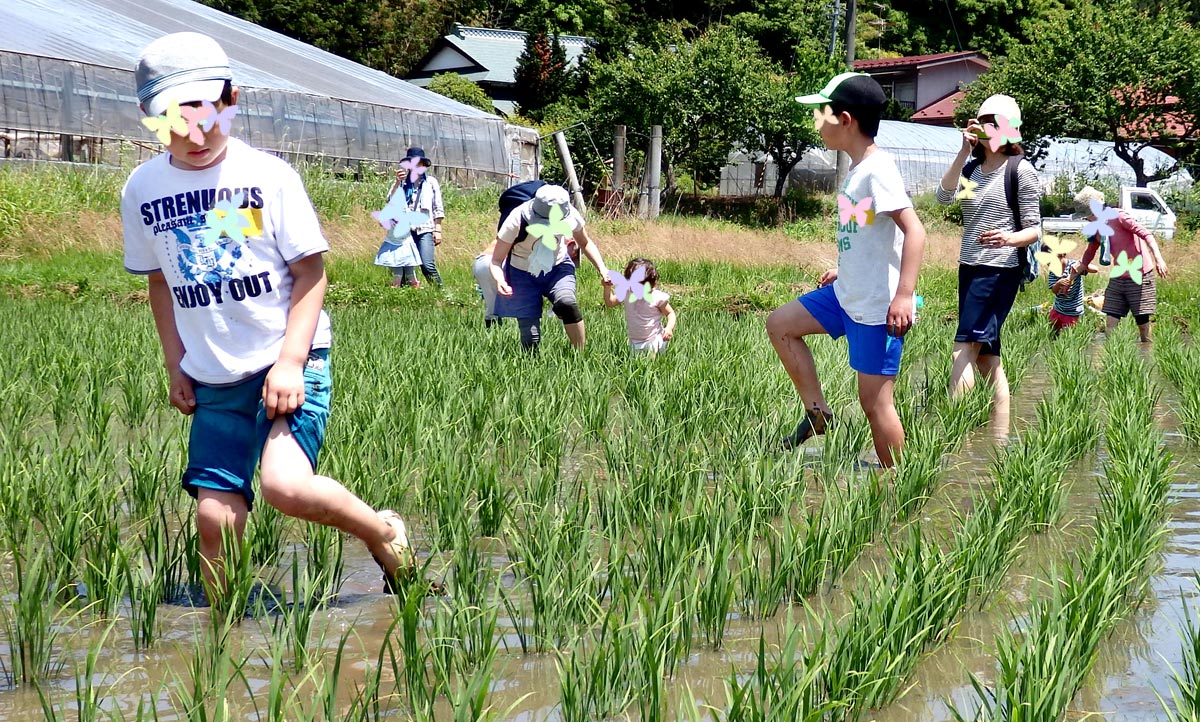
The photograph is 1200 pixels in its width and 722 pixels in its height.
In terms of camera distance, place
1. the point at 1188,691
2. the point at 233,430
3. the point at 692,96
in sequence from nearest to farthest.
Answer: the point at 1188,691 → the point at 233,430 → the point at 692,96

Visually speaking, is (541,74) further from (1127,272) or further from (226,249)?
(226,249)

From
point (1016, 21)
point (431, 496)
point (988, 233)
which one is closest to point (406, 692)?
point (431, 496)

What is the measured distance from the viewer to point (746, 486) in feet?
10.1

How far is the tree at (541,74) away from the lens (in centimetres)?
3186

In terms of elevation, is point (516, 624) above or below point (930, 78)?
below

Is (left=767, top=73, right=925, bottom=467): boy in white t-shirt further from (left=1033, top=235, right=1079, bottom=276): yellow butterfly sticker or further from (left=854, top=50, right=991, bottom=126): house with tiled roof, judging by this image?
(left=854, top=50, right=991, bottom=126): house with tiled roof

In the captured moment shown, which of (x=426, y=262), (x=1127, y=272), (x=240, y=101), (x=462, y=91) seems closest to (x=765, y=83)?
(x=462, y=91)

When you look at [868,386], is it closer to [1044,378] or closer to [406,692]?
[406,692]

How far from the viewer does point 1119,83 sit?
26.6m

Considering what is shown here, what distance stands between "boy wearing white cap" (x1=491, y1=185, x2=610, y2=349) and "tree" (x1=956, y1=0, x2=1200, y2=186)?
930 inches

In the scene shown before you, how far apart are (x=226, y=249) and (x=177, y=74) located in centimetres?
36

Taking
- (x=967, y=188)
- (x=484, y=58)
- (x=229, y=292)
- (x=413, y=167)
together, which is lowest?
(x=229, y=292)

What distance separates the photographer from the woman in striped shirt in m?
4.64

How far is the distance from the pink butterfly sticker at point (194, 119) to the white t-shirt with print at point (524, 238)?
11.6 ft
